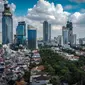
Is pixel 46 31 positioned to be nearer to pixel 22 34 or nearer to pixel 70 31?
pixel 70 31

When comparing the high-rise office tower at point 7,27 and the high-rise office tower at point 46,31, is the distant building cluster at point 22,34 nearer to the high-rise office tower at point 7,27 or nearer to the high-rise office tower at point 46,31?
the high-rise office tower at point 7,27

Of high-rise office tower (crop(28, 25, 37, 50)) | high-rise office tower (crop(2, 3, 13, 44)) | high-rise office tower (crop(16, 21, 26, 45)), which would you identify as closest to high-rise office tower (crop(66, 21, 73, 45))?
high-rise office tower (crop(16, 21, 26, 45))

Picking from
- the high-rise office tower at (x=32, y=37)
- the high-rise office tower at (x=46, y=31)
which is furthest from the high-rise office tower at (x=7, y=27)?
the high-rise office tower at (x=46, y=31)

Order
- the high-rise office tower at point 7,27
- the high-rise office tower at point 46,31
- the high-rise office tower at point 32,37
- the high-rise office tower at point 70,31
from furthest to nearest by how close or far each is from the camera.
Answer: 1. the high-rise office tower at point 46,31
2. the high-rise office tower at point 70,31
3. the high-rise office tower at point 7,27
4. the high-rise office tower at point 32,37

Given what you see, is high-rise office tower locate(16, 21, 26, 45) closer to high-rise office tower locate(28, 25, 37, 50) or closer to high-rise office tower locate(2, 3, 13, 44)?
high-rise office tower locate(2, 3, 13, 44)

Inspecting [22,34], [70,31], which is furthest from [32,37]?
[70,31]

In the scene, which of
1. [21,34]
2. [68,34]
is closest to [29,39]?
[21,34]
